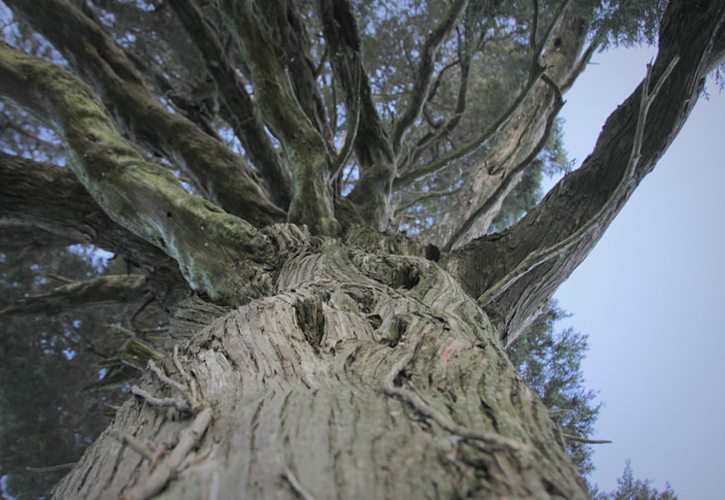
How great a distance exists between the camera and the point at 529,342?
20.7 ft

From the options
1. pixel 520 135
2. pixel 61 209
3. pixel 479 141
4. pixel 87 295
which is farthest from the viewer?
pixel 520 135

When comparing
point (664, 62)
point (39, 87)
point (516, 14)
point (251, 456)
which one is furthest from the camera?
point (516, 14)

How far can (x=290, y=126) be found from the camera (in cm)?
324

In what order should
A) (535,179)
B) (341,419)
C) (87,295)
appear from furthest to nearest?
(535,179) < (87,295) < (341,419)

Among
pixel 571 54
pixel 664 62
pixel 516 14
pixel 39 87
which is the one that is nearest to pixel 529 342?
pixel 571 54

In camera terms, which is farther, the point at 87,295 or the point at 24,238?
the point at 87,295

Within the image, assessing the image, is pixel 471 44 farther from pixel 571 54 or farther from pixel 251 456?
pixel 251 456

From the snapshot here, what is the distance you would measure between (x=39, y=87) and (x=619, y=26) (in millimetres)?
4243

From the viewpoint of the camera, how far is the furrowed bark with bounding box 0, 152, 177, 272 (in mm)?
3307

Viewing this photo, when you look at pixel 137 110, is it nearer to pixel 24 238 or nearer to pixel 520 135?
pixel 24 238

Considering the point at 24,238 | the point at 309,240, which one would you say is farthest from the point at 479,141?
the point at 24,238

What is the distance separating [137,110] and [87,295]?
1742 millimetres

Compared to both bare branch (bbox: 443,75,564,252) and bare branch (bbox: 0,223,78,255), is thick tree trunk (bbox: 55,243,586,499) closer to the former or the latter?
bare branch (bbox: 443,75,564,252)

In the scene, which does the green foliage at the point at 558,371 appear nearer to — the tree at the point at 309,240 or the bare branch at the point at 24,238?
the tree at the point at 309,240
